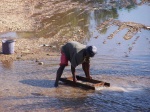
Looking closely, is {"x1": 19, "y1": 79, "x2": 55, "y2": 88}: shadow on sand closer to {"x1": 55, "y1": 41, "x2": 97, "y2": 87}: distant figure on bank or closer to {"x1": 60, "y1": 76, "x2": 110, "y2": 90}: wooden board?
{"x1": 60, "y1": 76, "x2": 110, "y2": 90}: wooden board

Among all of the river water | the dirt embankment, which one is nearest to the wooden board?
the river water

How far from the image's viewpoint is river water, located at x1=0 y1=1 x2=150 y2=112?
23.7ft

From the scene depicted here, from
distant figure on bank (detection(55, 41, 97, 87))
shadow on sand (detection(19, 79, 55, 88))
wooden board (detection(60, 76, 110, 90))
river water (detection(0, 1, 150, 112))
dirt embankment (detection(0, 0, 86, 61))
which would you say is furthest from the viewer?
dirt embankment (detection(0, 0, 86, 61))

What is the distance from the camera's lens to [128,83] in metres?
8.70

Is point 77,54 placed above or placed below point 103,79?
above

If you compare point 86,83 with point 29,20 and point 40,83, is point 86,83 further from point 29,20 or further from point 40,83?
point 29,20

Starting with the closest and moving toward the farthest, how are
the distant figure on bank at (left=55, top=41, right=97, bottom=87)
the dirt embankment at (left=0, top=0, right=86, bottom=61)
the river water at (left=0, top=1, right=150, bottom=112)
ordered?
the river water at (left=0, top=1, right=150, bottom=112) < the distant figure on bank at (left=55, top=41, right=97, bottom=87) < the dirt embankment at (left=0, top=0, right=86, bottom=61)

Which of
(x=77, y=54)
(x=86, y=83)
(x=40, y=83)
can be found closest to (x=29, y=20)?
(x=40, y=83)

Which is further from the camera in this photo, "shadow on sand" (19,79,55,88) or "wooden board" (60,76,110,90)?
"shadow on sand" (19,79,55,88)

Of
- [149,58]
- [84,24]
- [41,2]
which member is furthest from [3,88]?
[41,2]

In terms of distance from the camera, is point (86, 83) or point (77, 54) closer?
point (77, 54)

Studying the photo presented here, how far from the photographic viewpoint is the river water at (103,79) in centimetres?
721

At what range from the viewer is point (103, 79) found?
29.9 ft

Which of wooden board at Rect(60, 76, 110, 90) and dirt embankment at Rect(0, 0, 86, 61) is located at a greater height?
dirt embankment at Rect(0, 0, 86, 61)
